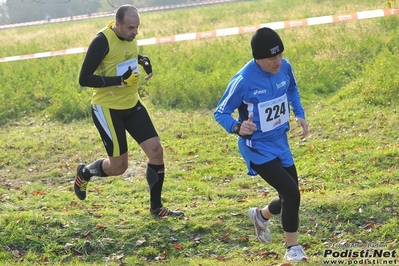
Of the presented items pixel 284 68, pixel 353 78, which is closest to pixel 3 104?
pixel 353 78

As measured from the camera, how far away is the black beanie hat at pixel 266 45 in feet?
18.7

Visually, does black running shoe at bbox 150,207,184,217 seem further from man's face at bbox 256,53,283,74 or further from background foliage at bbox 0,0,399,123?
background foliage at bbox 0,0,399,123

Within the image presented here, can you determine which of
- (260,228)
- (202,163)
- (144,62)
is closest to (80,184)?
(144,62)

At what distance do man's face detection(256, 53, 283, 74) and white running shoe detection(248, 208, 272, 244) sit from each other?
4.95 feet

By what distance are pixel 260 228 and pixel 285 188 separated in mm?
930

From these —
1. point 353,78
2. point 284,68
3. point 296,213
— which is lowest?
point 353,78

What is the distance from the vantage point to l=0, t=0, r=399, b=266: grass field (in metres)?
7.02

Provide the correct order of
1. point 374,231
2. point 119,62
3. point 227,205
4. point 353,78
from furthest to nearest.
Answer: point 353,78 → point 227,205 → point 119,62 → point 374,231

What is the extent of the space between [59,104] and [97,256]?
8.13 meters

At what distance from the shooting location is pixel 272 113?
19.3 ft

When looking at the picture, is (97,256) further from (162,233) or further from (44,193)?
(44,193)

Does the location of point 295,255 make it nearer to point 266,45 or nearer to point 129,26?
point 266,45

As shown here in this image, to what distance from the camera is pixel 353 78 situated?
557 inches

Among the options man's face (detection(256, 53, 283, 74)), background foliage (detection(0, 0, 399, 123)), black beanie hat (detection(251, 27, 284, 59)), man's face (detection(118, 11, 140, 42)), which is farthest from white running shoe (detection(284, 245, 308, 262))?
background foliage (detection(0, 0, 399, 123))
